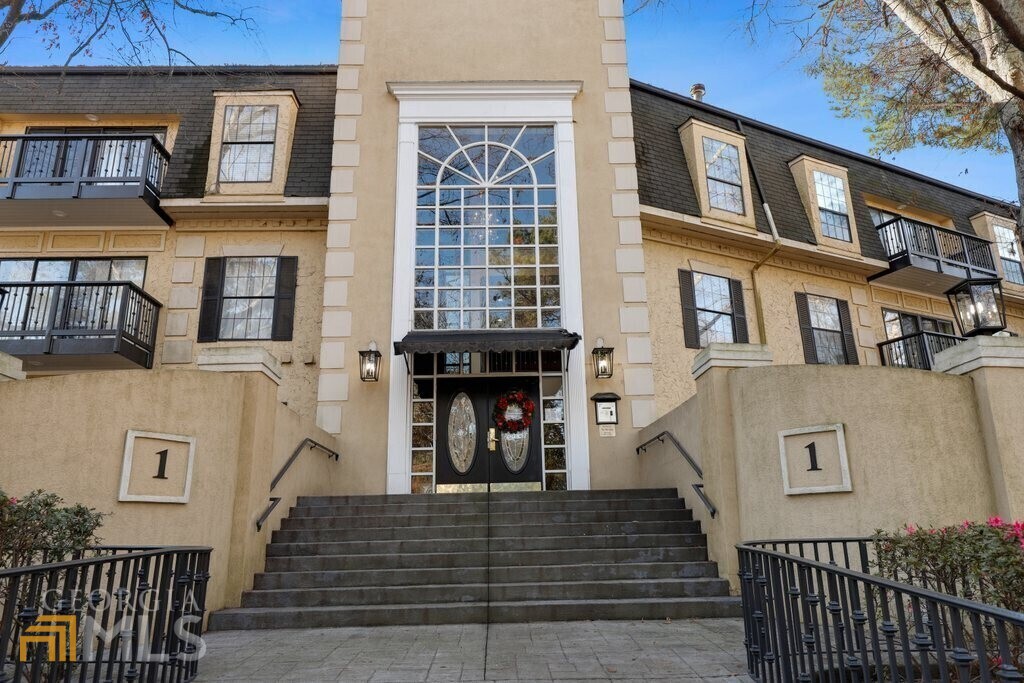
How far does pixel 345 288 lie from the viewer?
11.3m

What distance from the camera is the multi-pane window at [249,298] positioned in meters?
11.9

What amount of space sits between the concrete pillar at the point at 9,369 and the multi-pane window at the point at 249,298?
4.91 metres

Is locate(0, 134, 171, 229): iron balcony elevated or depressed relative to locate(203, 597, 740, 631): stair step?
elevated

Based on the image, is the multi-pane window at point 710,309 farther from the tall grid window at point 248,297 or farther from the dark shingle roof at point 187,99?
the tall grid window at point 248,297

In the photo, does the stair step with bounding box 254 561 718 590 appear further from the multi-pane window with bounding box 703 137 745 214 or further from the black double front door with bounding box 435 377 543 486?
the multi-pane window with bounding box 703 137 745 214

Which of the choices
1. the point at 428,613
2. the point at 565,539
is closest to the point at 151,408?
the point at 428,613

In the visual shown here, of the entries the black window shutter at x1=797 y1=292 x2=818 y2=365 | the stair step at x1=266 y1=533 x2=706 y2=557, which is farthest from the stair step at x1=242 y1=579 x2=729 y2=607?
the black window shutter at x1=797 y1=292 x2=818 y2=365

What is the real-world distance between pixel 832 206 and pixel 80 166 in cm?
1525

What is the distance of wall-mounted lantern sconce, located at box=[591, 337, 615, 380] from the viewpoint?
35.6 ft

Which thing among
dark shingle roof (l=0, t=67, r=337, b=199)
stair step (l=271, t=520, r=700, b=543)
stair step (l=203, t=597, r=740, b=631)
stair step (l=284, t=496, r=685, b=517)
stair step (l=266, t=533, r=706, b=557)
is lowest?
stair step (l=203, t=597, r=740, b=631)

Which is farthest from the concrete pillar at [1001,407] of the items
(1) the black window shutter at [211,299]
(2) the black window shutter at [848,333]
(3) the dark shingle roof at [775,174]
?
(1) the black window shutter at [211,299]

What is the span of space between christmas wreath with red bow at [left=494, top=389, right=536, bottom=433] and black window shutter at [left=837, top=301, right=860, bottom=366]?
24.1 ft

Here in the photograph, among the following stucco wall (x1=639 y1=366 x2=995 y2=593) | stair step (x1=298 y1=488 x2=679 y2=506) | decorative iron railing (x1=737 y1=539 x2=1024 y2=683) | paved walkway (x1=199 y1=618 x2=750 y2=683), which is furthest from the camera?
stair step (x1=298 y1=488 x2=679 y2=506)

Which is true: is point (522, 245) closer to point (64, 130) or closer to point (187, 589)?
point (187, 589)
